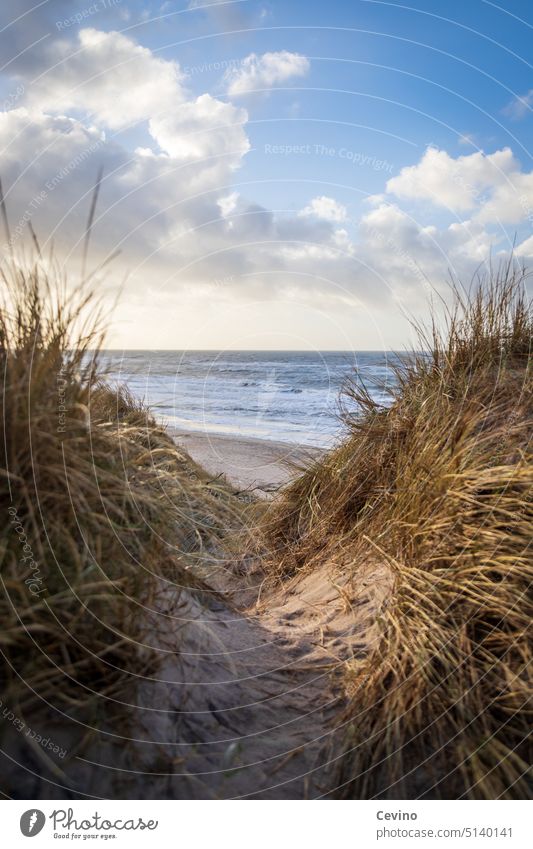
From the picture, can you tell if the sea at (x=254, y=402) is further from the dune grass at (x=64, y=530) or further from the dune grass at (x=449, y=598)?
the dune grass at (x=64, y=530)

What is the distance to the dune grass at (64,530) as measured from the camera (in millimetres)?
1761

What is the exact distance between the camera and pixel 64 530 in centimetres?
182

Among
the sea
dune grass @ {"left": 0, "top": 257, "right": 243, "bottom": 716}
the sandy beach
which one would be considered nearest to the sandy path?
dune grass @ {"left": 0, "top": 257, "right": 243, "bottom": 716}

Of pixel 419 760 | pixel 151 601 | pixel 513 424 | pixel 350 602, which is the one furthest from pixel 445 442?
pixel 151 601

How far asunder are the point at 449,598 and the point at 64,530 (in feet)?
4.87

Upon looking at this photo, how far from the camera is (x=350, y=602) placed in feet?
10.1

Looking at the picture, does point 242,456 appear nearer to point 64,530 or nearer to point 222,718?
point 222,718

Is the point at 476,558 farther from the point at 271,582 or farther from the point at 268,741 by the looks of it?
the point at 271,582

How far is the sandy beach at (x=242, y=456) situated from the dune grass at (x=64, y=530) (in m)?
5.87

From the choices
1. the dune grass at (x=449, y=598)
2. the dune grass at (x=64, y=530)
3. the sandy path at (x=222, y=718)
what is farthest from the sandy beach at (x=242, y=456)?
the dune grass at (x=64, y=530)

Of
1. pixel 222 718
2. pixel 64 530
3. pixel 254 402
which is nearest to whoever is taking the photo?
pixel 64 530

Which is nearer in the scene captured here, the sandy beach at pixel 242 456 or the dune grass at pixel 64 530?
the dune grass at pixel 64 530

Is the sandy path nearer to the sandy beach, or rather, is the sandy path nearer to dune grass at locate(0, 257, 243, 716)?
dune grass at locate(0, 257, 243, 716)

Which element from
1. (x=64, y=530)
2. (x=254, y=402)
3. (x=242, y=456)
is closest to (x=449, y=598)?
(x=64, y=530)
